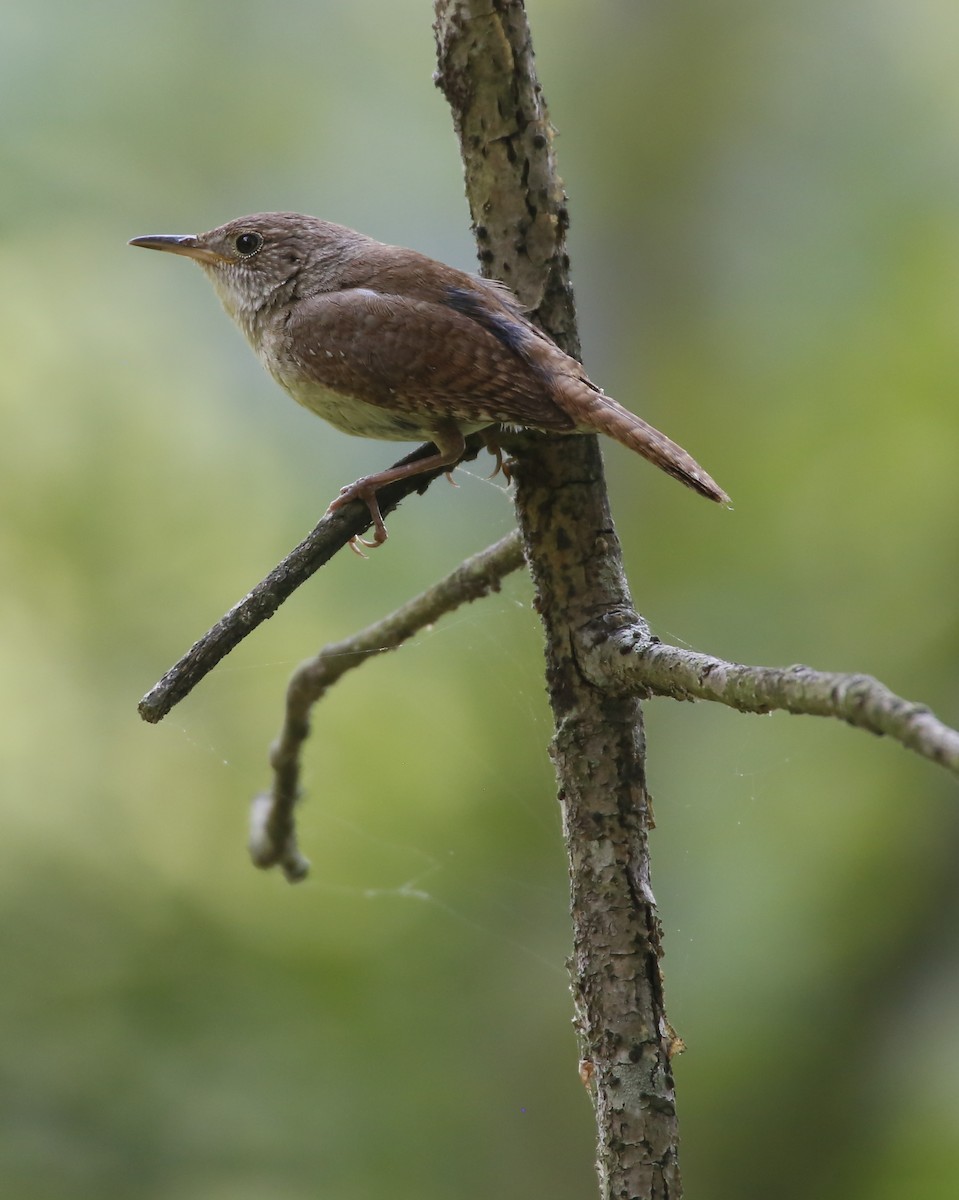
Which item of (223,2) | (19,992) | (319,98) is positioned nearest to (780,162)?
(319,98)

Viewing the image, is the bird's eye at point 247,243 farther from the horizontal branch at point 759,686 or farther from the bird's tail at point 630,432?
the horizontal branch at point 759,686

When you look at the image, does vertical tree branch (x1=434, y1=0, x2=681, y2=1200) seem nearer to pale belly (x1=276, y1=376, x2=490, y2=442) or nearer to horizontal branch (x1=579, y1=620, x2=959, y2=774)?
horizontal branch (x1=579, y1=620, x2=959, y2=774)

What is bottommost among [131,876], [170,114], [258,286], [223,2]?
[131,876]

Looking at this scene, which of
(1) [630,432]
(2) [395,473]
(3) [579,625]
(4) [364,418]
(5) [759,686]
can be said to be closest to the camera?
(5) [759,686]

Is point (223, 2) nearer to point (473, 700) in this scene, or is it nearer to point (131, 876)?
point (473, 700)

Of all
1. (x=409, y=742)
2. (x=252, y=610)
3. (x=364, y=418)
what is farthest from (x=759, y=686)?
(x=409, y=742)

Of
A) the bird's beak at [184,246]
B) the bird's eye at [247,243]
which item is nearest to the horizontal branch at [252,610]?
the bird's eye at [247,243]

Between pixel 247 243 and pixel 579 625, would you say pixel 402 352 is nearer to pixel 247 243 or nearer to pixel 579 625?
pixel 579 625
